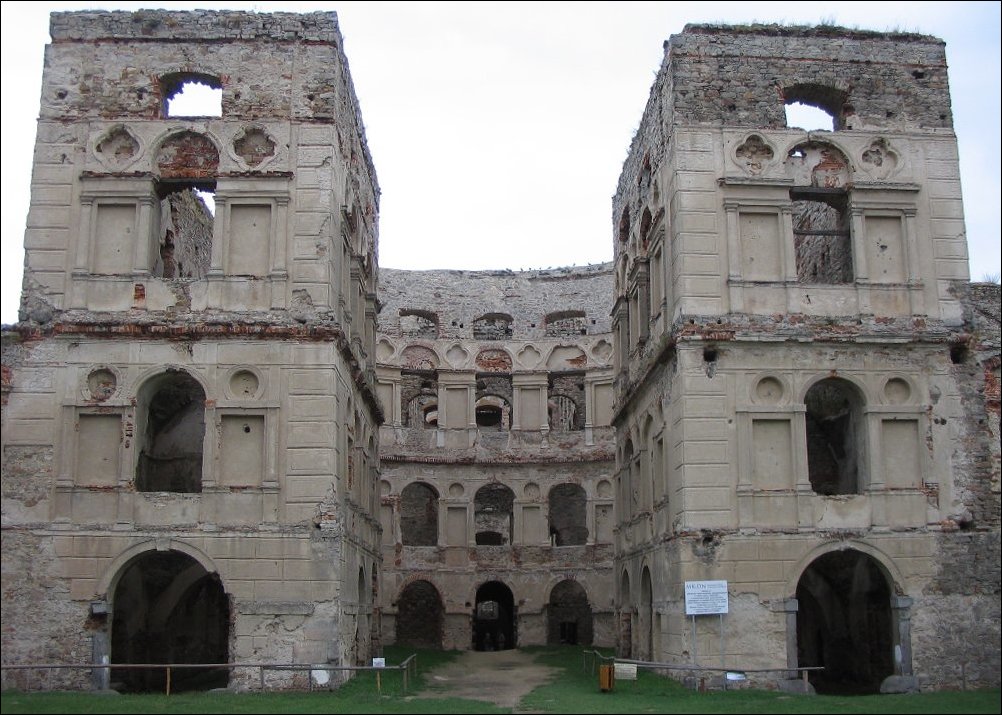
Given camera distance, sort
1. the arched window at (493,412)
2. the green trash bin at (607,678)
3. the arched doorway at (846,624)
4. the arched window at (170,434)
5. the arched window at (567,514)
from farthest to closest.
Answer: the arched window at (493,412) < the arched window at (567,514) < the arched doorway at (846,624) < the arched window at (170,434) < the green trash bin at (607,678)

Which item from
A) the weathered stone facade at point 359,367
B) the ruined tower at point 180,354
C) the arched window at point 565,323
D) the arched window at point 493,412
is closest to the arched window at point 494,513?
the arched window at point 493,412

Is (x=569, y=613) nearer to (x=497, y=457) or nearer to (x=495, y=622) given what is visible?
(x=495, y=622)

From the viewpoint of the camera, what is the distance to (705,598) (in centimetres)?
1956

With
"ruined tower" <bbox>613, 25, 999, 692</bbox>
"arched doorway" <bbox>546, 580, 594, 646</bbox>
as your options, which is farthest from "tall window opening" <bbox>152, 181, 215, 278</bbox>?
"arched doorway" <bbox>546, 580, 594, 646</bbox>

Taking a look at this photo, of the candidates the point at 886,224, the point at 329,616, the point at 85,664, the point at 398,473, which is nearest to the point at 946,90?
the point at 886,224

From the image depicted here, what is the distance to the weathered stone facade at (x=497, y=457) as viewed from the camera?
37.8 metres

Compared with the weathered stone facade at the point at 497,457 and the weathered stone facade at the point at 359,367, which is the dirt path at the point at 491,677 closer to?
the weathered stone facade at the point at 359,367

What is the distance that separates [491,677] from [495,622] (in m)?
15.7

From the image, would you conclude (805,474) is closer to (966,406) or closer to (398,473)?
(966,406)

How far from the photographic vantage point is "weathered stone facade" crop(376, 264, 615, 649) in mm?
37812

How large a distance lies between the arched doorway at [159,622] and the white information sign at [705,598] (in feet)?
29.7

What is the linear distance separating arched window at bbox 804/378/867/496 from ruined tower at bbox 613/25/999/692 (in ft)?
0.16

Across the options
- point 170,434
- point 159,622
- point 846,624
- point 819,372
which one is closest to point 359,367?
point 170,434

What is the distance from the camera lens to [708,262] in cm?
2127
